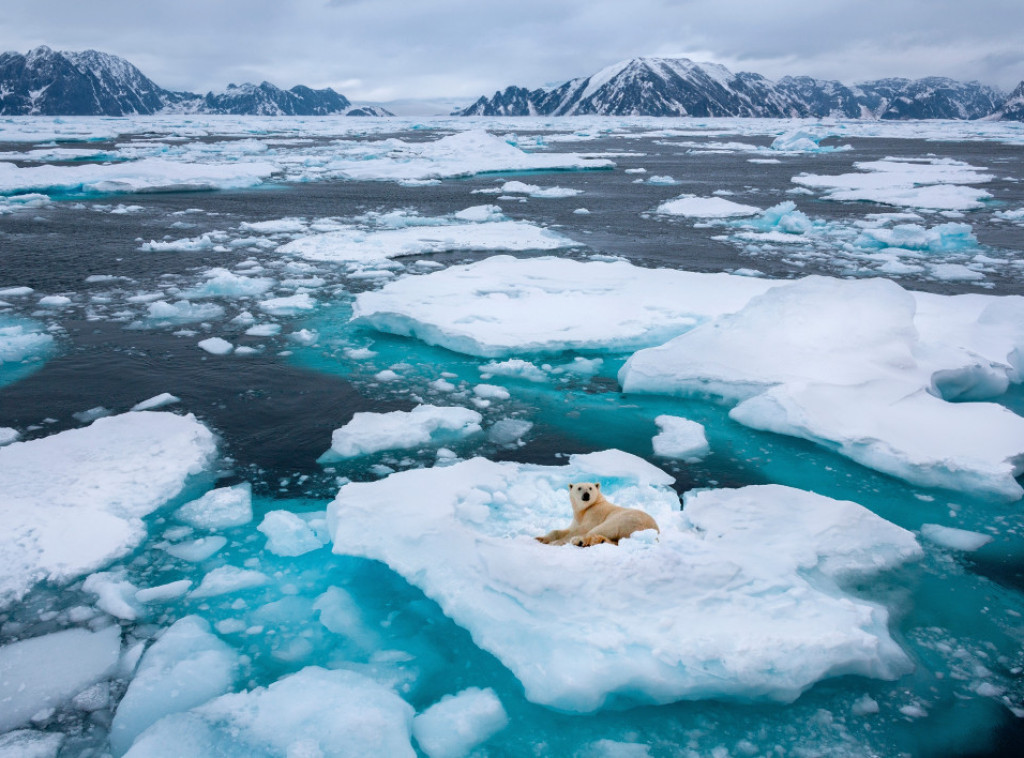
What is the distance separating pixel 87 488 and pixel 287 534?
1343 millimetres

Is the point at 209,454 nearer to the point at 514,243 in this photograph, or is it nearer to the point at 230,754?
the point at 230,754

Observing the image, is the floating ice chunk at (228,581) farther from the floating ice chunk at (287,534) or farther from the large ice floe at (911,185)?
the large ice floe at (911,185)

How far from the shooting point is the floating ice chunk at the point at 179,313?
302 inches

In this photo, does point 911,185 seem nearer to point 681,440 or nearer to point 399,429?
point 681,440

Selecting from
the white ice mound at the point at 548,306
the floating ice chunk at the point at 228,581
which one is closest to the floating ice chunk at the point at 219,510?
the floating ice chunk at the point at 228,581

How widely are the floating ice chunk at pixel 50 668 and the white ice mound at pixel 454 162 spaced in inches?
800

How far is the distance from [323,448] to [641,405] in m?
2.54

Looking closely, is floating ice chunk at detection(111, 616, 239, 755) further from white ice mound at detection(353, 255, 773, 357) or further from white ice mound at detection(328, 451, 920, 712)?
white ice mound at detection(353, 255, 773, 357)

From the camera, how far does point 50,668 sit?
111 inches

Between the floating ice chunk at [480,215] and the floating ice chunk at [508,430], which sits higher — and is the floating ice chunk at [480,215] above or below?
above

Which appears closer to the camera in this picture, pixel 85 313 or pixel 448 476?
pixel 448 476

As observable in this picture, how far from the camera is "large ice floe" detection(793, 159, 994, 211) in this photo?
54.3 ft

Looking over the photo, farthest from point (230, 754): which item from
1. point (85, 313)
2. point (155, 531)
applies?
point (85, 313)

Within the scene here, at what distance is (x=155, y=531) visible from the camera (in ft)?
12.5
